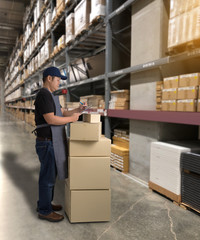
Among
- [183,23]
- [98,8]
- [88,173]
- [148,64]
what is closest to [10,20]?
[98,8]

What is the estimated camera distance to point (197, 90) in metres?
2.79

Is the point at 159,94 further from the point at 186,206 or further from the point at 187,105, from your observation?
the point at 186,206

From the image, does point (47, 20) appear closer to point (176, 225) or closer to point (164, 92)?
point (164, 92)

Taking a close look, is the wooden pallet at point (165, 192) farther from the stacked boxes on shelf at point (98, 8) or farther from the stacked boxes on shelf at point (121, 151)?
the stacked boxes on shelf at point (98, 8)

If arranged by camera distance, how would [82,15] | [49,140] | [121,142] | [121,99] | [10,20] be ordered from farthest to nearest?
[10,20] < [82,15] < [121,142] < [121,99] < [49,140]

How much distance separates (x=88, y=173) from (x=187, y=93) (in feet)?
5.35

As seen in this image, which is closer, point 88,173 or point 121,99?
point 88,173

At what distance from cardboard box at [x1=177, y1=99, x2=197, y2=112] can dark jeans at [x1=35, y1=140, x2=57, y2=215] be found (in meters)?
1.76

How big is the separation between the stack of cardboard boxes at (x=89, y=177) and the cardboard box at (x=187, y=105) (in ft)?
3.83

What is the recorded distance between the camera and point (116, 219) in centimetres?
261

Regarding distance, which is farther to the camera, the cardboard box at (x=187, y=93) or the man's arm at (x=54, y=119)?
the cardboard box at (x=187, y=93)

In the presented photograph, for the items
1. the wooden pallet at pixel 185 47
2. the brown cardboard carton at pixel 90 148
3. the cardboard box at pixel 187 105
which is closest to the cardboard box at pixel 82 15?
the wooden pallet at pixel 185 47

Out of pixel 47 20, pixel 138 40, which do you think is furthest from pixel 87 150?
pixel 47 20

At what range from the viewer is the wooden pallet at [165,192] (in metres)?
2.98
